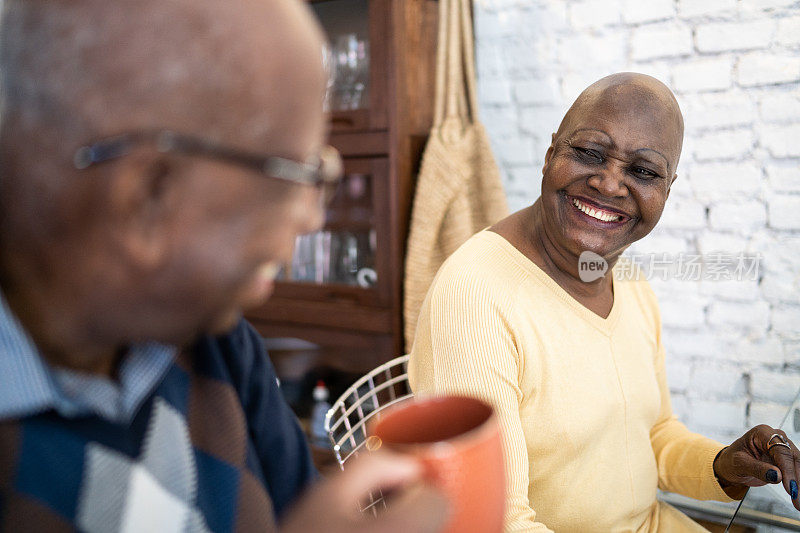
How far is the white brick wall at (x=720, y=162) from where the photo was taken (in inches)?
71.8

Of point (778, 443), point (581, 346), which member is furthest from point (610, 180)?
point (778, 443)

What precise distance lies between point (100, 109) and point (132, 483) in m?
0.31

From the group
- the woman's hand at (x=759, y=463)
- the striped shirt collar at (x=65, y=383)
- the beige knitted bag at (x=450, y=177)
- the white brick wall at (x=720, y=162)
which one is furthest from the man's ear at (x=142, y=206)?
the white brick wall at (x=720, y=162)

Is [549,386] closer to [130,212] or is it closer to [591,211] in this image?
[591,211]

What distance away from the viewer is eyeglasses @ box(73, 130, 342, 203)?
0.41m

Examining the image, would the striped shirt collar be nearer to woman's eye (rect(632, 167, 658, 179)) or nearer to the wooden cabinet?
woman's eye (rect(632, 167, 658, 179))

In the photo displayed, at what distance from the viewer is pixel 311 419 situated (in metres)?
2.49

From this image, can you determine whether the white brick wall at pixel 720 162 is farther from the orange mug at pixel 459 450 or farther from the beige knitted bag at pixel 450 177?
the orange mug at pixel 459 450

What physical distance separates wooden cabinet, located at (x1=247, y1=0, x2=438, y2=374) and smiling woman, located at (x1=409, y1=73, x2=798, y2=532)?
0.84 m

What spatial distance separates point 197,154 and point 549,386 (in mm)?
850

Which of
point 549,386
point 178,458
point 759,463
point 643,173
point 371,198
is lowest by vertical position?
point 759,463

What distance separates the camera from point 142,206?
1.42ft

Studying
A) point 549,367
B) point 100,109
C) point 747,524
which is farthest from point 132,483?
point 747,524

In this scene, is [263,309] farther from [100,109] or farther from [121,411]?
[100,109]
